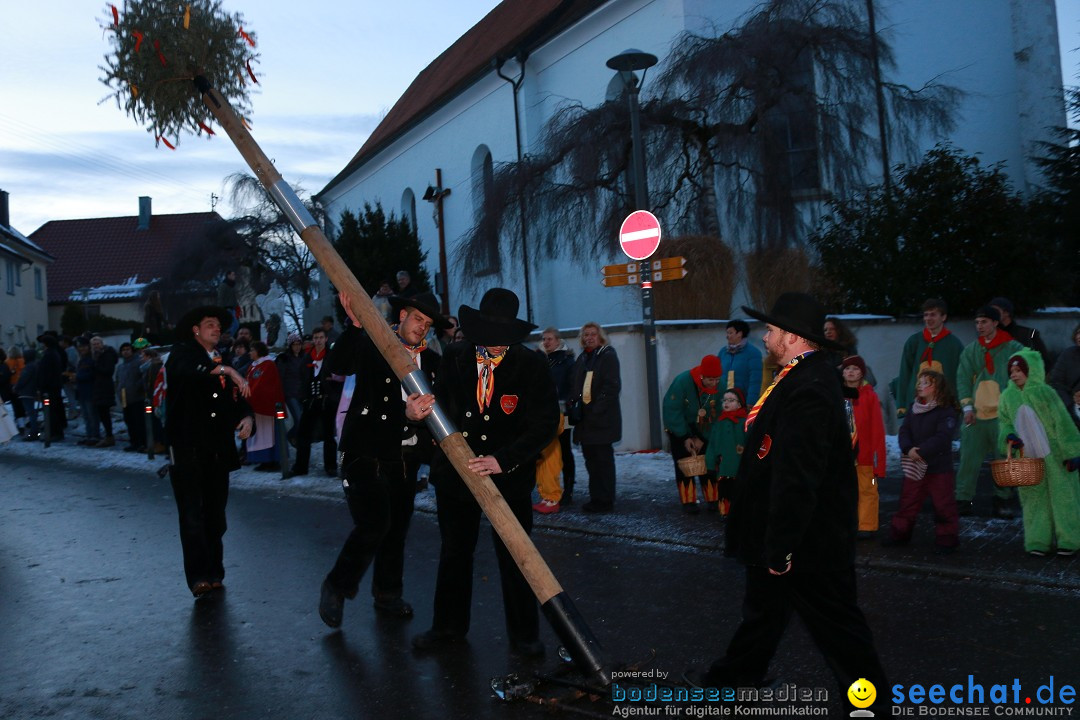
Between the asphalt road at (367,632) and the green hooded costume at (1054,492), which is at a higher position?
the green hooded costume at (1054,492)

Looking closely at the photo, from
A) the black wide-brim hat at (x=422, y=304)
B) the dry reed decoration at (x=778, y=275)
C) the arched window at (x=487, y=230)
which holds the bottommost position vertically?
the black wide-brim hat at (x=422, y=304)

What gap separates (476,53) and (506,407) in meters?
31.5

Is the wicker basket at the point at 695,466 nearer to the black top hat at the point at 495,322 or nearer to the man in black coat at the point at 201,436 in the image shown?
the man in black coat at the point at 201,436

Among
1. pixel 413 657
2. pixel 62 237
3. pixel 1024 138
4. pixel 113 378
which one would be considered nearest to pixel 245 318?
pixel 113 378

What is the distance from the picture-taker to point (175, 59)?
5473 mm

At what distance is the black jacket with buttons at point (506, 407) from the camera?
17.7 feet

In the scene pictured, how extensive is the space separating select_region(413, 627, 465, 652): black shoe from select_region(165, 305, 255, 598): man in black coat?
2.07 metres

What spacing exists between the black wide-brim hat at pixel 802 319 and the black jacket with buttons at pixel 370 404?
2.45 metres

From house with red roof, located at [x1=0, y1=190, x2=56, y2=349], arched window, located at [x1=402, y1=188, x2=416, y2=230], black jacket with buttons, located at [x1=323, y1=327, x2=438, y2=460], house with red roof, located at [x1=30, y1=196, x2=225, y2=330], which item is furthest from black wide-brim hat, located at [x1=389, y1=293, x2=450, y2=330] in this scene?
house with red roof, located at [x1=30, y1=196, x2=225, y2=330]

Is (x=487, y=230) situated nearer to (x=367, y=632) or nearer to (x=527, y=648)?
(x=367, y=632)

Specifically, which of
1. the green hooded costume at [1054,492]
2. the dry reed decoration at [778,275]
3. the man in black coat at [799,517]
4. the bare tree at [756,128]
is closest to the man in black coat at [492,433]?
the man in black coat at [799,517]

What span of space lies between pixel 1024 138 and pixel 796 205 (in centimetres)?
926

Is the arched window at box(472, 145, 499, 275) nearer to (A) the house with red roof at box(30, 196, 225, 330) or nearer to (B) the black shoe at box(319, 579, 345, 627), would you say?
(B) the black shoe at box(319, 579, 345, 627)

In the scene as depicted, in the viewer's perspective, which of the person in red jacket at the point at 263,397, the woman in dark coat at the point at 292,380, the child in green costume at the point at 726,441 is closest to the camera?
the child in green costume at the point at 726,441
